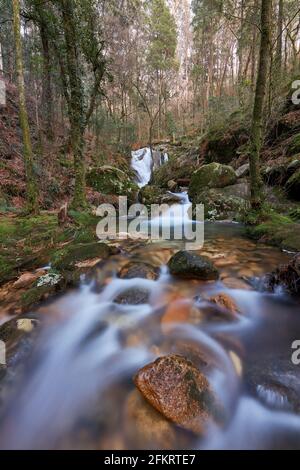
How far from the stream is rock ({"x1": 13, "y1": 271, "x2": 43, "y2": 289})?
62cm

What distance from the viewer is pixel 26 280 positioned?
398 cm

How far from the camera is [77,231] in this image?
6.32 metres

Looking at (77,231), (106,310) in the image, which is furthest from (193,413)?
(77,231)

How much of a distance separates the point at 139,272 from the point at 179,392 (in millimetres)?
2338

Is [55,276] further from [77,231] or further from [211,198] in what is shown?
[211,198]

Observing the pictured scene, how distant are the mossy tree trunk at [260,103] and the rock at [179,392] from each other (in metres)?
4.57

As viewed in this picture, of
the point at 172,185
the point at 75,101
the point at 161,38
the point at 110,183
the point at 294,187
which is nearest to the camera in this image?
the point at 294,187

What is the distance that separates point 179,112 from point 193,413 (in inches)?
1484

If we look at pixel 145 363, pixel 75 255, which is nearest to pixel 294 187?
pixel 75 255

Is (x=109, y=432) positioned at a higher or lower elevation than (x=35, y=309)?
lower

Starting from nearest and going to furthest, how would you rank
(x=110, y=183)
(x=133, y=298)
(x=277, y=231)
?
(x=133, y=298) < (x=277, y=231) < (x=110, y=183)

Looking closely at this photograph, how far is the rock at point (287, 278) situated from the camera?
3404 mm

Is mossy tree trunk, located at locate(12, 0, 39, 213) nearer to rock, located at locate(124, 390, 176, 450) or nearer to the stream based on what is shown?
the stream

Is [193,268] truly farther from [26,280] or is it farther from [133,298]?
[26,280]
